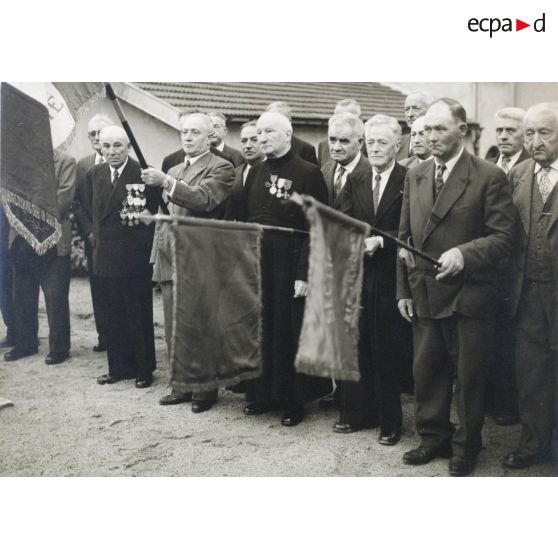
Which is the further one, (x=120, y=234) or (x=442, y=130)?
(x=120, y=234)

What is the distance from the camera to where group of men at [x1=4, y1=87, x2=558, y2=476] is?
11.3 feet

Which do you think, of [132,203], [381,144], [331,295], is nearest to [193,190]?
[132,203]

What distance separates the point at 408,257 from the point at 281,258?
3.17 ft

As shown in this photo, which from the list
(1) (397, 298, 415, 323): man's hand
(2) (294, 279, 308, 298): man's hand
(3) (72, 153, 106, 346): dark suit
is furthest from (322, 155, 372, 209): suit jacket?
(3) (72, 153, 106, 346): dark suit

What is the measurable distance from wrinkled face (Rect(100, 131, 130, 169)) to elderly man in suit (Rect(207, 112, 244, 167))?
732mm

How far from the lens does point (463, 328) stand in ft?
11.4

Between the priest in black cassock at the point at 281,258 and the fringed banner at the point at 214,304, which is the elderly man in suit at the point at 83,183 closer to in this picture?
the priest in black cassock at the point at 281,258

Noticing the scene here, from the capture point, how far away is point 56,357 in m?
5.55

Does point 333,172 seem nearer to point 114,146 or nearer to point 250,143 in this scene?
point 250,143

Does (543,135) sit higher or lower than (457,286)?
higher

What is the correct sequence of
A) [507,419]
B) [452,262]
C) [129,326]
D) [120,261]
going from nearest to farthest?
[452,262]
[507,419]
[120,261]
[129,326]

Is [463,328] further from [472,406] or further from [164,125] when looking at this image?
[164,125]

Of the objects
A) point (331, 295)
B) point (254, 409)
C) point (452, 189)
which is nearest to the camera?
point (331, 295)
